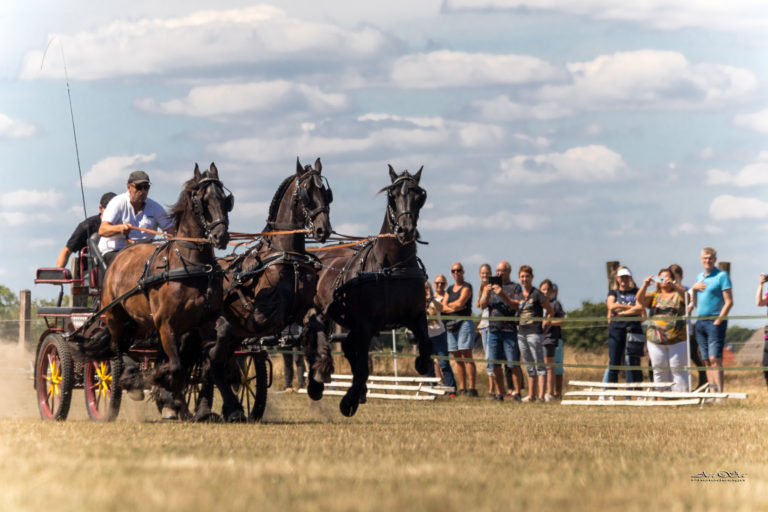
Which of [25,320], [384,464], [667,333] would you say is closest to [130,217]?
[384,464]

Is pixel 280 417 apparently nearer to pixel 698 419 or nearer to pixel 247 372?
pixel 247 372

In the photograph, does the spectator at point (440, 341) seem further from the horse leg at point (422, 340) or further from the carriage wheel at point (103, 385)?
the carriage wheel at point (103, 385)

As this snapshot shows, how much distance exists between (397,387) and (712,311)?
5.11m

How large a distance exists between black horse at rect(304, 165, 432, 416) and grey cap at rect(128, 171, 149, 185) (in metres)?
2.32

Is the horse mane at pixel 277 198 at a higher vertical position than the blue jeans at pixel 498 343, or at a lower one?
higher

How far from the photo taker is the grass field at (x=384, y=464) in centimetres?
549

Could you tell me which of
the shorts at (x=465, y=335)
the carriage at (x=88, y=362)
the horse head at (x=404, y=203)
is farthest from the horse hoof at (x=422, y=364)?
the shorts at (x=465, y=335)

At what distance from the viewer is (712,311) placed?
54.2ft

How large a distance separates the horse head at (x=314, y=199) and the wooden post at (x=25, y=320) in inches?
552

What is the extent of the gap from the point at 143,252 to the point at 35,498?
6.40 metres

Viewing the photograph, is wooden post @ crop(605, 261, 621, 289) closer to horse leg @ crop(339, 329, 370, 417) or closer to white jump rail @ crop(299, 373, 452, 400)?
white jump rail @ crop(299, 373, 452, 400)

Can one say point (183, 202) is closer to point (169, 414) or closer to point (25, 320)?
point (169, 414)

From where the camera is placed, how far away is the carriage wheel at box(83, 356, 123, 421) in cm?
1201

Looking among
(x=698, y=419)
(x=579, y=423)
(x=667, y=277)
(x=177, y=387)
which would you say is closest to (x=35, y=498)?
(x=177, y=387)
